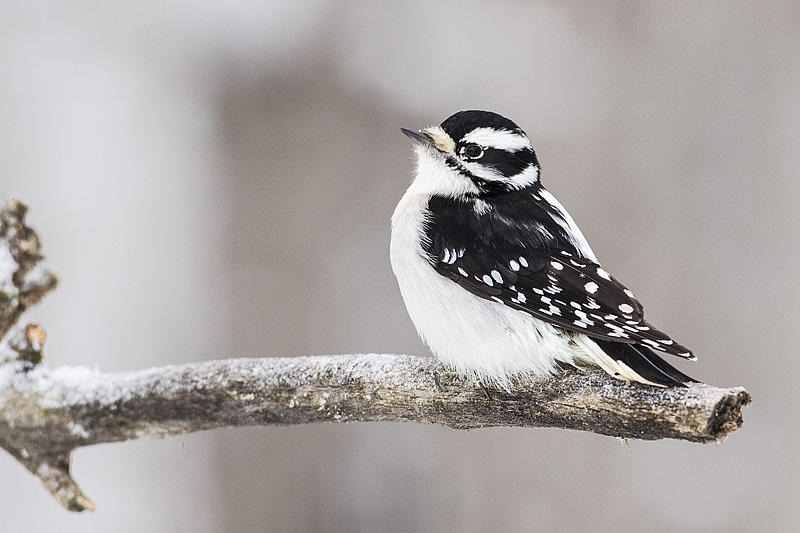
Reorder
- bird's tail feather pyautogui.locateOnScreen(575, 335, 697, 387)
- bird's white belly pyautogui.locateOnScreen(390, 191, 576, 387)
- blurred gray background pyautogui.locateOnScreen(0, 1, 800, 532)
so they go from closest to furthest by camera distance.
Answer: bird's tail feather pyautogui.locateOnScreen(575, 335, 697, 387) → bird's white belly pyautogui.locateOnScreen(390, 191, 576, 387) → blurred gray background pyautogui.locateOnScreen(0, 1, 800, 532)

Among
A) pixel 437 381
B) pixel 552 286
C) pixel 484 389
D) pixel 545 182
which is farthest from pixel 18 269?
pixel 545 182

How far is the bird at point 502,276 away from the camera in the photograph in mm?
2029

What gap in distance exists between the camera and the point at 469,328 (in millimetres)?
2285

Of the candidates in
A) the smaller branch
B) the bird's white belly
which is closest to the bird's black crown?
the bird's white belly

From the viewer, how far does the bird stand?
2029 millimetres

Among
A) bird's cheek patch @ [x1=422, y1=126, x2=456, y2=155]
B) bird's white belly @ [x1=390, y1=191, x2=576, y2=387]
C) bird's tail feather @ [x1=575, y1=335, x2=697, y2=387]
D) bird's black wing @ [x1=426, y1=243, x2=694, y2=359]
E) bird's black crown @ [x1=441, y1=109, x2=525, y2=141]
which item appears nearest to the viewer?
bird's tail feather @ [x1=575, y1=335, x2=697, y2=387]

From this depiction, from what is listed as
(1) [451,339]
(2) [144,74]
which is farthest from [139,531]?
(1) [451,339]

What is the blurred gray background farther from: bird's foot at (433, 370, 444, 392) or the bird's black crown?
bird's foot at (433, 370, 444, 392)

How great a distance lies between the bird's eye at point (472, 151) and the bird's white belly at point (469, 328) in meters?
0.21

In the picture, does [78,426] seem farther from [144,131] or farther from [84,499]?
[144,131]

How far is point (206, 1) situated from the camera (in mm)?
5305

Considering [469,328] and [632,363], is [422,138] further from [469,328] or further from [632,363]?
[632,363]

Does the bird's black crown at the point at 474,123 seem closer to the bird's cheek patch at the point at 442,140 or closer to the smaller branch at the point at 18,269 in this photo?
the bird's cheek patch at the point at 442,140

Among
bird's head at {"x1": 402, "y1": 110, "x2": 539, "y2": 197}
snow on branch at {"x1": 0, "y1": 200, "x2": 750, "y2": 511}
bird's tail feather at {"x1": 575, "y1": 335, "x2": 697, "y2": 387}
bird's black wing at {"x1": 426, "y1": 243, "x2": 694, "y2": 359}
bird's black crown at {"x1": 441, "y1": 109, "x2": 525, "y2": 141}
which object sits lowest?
snow on branch at {"x1": 0, "y1": 200, "x2": 750, "y2": 511}
